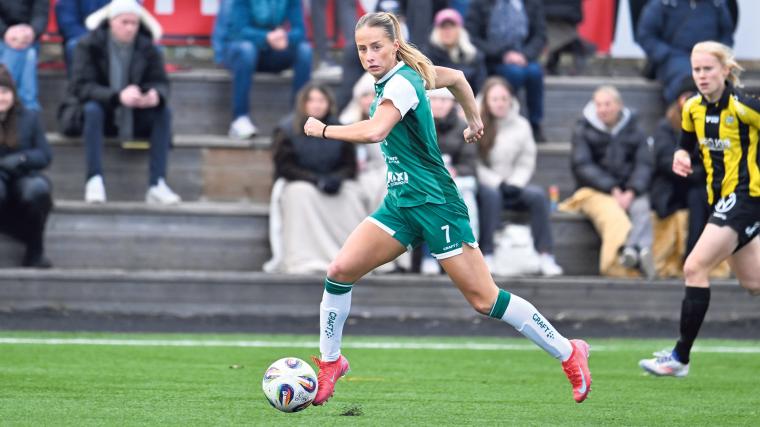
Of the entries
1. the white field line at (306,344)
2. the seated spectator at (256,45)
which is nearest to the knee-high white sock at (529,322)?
the white field line at (306,344)

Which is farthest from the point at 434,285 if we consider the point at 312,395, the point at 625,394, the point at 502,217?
the point at 312,395

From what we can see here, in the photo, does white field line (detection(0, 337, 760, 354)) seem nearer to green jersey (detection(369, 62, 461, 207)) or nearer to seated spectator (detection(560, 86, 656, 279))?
seated spectator (detection(560, 86, 656, 279))

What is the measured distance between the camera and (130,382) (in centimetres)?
864

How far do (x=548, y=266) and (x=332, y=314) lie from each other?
21.1 feet

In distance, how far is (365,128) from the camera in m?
6.96

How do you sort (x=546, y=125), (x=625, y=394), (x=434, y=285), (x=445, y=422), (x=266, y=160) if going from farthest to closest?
1. (x=546, y=125)
2. (x=266, y=160)
3. (x=434, y=285)
4. (x=625, y=394)
5. (x=445, y=422)

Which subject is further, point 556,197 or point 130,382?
point 556,197

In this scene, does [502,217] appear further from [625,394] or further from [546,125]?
[625,394]

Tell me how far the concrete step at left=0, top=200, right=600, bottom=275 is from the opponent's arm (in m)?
6.97

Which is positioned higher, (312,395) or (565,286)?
(312,395)

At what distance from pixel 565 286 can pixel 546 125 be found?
11.7ft

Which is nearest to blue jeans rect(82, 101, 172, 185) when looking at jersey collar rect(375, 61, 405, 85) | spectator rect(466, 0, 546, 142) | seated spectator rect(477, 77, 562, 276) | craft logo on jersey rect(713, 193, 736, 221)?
seated spectator rect(477, 77, 562, 276)

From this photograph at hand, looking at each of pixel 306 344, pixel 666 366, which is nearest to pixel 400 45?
pixel 666 366

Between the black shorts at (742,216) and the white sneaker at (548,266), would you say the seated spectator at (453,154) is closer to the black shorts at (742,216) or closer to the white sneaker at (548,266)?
the white sneaker at (548,266)
